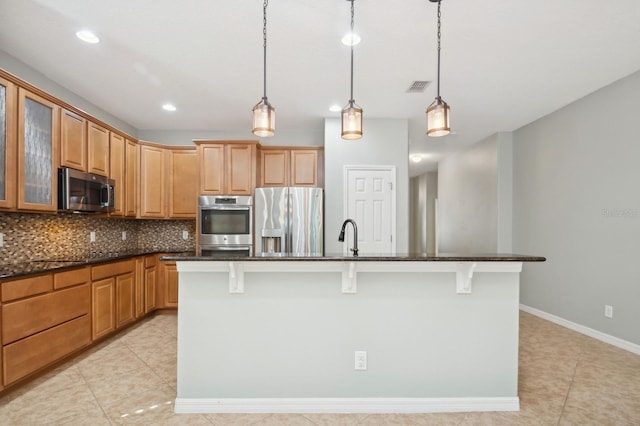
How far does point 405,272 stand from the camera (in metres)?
2.16

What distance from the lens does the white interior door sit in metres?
4.42

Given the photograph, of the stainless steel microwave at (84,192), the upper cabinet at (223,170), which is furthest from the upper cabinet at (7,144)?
the upper cabinet at (223,170)

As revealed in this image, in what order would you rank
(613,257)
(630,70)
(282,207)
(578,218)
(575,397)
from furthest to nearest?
(282,207) → (578,218) → (613,257) → (630,70) → (575,397)

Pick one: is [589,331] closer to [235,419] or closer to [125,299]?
[235,419]

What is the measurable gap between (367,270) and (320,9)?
1828 mm

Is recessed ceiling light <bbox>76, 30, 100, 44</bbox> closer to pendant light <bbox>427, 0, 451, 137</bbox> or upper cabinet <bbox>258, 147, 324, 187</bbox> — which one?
upper cabinet <bbox>258, 147, 324, 187</bbox>

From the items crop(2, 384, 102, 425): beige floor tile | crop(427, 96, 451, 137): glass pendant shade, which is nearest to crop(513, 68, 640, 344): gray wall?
crop(427, 96, 451, 137): glass pendant shade

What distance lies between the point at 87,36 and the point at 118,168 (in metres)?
1.86

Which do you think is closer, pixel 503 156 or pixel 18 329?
pixel 18 329

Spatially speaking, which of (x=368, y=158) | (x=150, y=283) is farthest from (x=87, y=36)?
(x=368, y=158)

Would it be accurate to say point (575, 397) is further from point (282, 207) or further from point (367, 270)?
point (282, 207)

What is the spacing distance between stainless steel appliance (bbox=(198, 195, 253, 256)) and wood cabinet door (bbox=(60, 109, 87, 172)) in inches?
55.6

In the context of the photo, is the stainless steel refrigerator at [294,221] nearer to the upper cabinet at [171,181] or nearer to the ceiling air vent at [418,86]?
the upper cabinet at [171,181]

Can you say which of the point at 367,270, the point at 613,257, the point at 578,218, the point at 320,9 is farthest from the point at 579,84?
the point at 367,270
